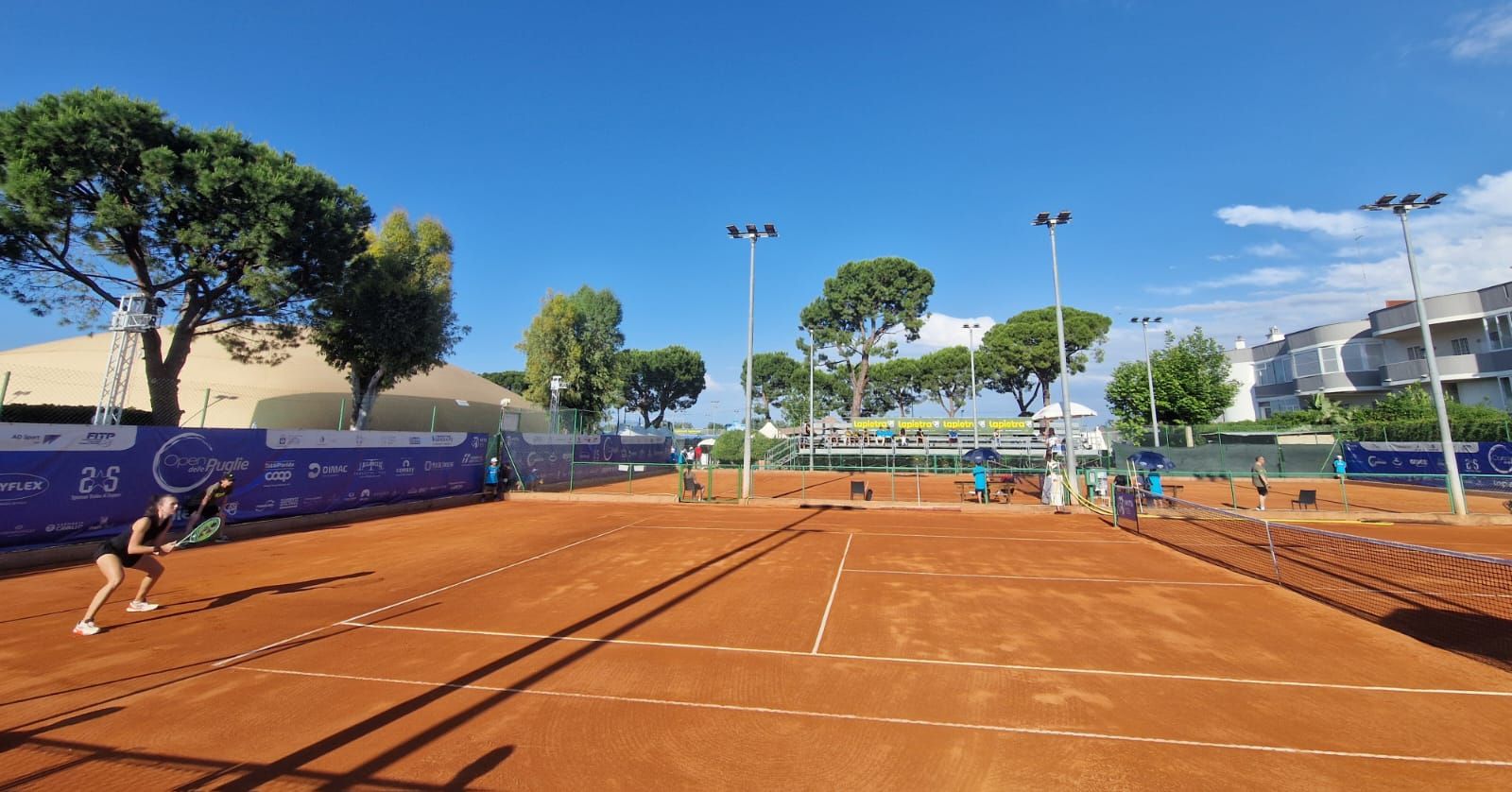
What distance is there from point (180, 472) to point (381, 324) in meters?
13.1

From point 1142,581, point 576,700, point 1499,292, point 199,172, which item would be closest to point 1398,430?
point 1499,292

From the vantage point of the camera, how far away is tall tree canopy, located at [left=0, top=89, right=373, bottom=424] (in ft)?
56.5

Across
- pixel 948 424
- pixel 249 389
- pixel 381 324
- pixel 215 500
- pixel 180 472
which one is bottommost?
pixel 215 500

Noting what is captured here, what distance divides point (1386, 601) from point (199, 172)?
100 ft

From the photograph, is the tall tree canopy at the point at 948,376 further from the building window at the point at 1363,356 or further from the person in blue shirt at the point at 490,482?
the person in blue shirt at the point at 490,482

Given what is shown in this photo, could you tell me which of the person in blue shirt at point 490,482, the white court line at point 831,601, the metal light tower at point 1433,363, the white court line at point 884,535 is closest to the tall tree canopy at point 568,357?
the person in blue shirt at point 490,482

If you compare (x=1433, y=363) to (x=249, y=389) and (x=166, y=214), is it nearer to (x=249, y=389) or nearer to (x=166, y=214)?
(x=166, y=214)

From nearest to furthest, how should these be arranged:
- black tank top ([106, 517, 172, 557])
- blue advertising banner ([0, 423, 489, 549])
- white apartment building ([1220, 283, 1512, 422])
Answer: black tank top ([106, 517, 172, 557]) < blue advertising banner ([0, 423, 489, 549]) < white apartment building ([1220, 283, 1512, 422])

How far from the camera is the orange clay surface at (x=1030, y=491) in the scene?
20.0 m

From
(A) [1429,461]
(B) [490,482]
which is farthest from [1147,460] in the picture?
(B) [490,482]

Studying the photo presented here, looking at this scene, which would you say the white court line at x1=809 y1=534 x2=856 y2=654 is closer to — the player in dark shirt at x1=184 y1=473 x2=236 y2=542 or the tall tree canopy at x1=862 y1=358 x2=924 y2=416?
the player in dark shirt at x1=184 y1=473 x2=236 y2=542

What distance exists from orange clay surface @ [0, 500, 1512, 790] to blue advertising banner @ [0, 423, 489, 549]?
1.76 meters

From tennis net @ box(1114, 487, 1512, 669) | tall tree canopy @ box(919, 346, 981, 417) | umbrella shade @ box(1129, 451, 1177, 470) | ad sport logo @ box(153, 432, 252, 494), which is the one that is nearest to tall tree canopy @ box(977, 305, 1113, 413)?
tall tree canopy @ box(919, 346, 981, 417)

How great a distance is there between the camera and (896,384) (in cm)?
7006
